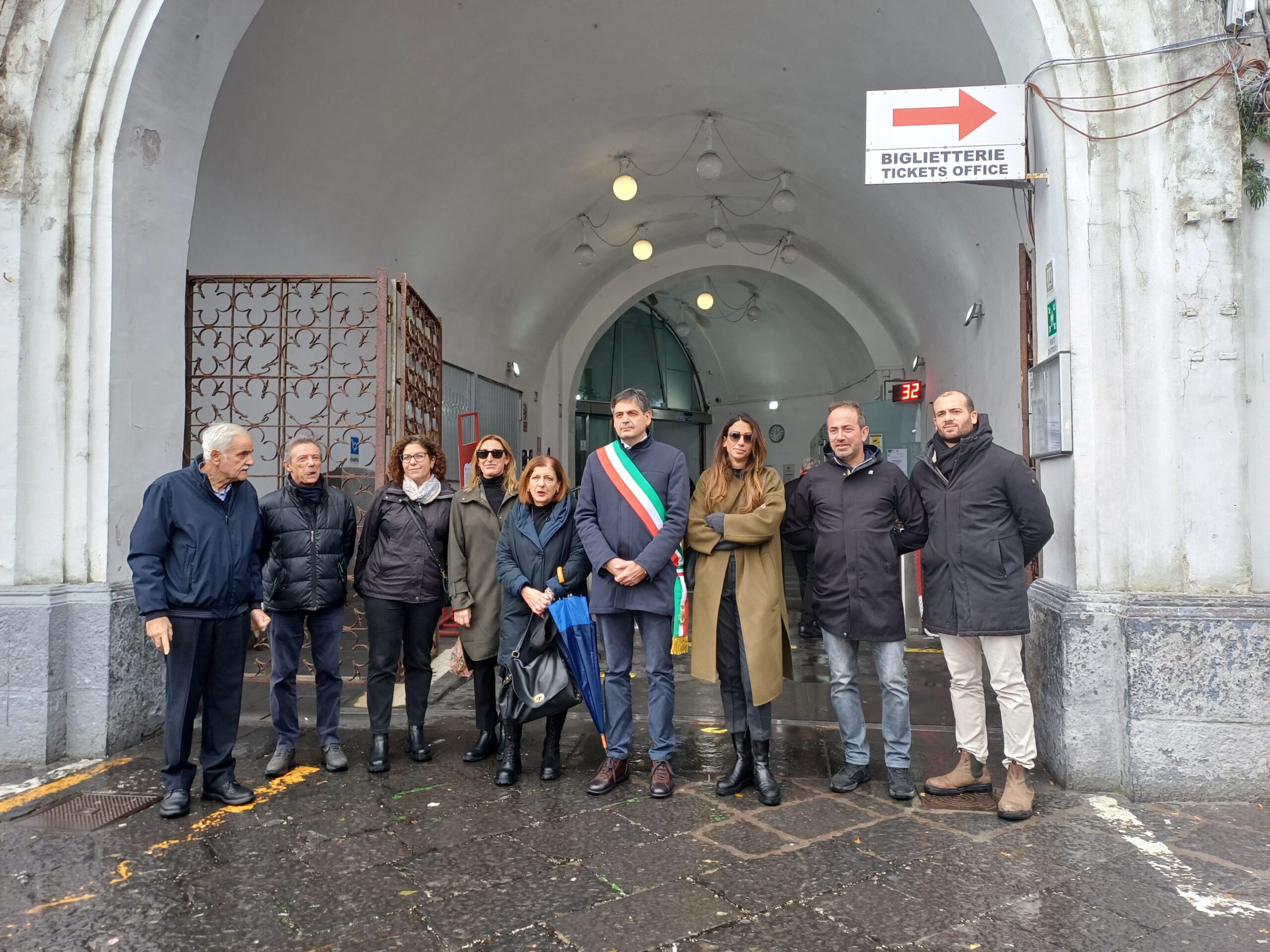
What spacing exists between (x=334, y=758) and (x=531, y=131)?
7.34 metres

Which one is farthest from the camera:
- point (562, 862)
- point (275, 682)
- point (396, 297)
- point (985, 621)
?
point (396, 297)

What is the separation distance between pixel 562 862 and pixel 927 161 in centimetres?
372

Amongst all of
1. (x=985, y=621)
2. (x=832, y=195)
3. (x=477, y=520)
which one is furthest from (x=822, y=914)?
(x=832, y=195)

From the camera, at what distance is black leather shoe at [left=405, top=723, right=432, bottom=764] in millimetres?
4469

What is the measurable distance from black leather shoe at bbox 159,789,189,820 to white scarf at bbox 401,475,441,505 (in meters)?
1.65

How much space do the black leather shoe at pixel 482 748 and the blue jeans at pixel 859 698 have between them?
5.82 feet

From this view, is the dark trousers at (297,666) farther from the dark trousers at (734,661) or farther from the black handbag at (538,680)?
the dark trousers at (734,661)

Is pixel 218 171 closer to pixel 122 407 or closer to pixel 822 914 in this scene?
pixel 122 407

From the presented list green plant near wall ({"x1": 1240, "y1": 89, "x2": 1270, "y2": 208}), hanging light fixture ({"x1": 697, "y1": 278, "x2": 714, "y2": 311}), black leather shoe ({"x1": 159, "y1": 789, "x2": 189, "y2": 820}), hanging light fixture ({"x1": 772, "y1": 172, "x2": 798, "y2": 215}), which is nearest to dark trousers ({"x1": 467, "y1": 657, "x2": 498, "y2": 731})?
black leather shoe ({"x1": 159, "y1": 789, "x2": 189, "y2": 820})

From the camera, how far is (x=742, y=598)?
3941mm

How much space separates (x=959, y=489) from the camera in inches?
150

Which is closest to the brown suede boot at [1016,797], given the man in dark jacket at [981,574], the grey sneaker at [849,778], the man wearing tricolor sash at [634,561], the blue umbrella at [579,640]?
the man in dark jacket at [981,574]

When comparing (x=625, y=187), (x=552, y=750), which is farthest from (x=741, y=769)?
(x=625, y=187)

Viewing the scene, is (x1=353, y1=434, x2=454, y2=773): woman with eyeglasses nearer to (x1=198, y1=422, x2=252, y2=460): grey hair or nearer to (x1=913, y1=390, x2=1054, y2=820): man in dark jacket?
(x1=198, y1=422, x2=252, y2=460): grey hair
